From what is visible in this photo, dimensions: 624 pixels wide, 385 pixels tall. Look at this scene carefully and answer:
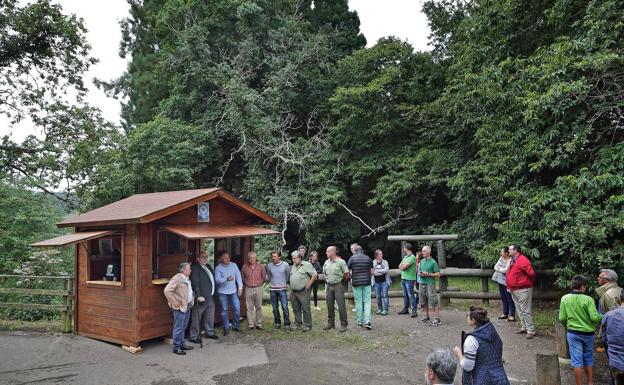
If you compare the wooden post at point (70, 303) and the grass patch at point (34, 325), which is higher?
the wooden post at point (70, 303)

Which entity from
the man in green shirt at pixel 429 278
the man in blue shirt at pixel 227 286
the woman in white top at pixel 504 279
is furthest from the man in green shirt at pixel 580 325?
the man in blue shirt at pixel 227 286

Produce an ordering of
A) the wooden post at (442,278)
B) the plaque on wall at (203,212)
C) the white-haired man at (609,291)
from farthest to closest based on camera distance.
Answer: the wooden post at (442,278)
the plaque on wall at (203,212)
the white-haired man at (609,291)

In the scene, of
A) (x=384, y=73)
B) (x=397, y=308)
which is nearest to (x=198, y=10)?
(x=384, y=73)

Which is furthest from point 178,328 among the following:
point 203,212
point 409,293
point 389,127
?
point 389,127

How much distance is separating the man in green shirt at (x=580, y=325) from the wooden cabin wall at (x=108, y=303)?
726cm

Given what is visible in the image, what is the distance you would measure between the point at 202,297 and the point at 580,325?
21.2 feet

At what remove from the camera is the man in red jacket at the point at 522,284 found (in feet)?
27.8

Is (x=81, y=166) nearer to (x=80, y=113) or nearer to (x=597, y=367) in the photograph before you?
(x=80, y=113)

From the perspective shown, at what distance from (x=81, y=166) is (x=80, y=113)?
1.84m

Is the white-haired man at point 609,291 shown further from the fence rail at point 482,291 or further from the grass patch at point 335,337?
the fence rail at point 482,291

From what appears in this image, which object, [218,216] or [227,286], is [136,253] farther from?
[218,216]

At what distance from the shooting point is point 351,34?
77.4 ft

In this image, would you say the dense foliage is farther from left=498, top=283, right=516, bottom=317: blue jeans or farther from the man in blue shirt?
the man in blue shirt

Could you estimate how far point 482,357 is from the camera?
14.5 ft
